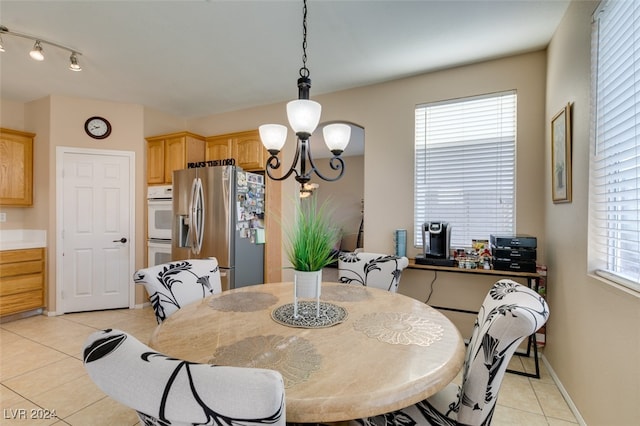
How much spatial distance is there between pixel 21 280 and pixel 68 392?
2.29 m

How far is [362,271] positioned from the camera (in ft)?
7.60

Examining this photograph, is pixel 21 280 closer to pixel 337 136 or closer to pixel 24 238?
pixel 24 238

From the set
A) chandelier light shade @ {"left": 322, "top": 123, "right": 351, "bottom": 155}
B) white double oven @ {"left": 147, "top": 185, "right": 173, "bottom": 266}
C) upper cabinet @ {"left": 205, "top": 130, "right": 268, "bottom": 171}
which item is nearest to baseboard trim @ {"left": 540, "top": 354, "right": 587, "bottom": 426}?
chandelier light shade @ {"left": 322, "top": 123, "right": 351, "bottom": 155}

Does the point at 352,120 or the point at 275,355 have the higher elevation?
the point at 352,120

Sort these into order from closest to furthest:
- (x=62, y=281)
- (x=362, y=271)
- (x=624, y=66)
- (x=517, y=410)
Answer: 1. (x=624, y=66)
2. (x=517, y=410)
3. (x=362, y=271)
4. (x=62, y=281)

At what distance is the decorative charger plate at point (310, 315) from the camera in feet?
4.34

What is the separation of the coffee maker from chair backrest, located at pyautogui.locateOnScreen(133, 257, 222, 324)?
190cm

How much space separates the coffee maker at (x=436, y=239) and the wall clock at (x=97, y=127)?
162 inches

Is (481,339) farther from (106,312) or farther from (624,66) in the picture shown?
(106,312)

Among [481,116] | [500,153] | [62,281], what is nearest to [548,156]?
[500,153]

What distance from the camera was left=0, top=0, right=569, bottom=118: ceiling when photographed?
6.86ft

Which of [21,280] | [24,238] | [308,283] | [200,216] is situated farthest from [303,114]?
[24,238]

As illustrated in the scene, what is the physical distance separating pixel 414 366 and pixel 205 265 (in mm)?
1480

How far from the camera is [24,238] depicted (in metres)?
3.89
